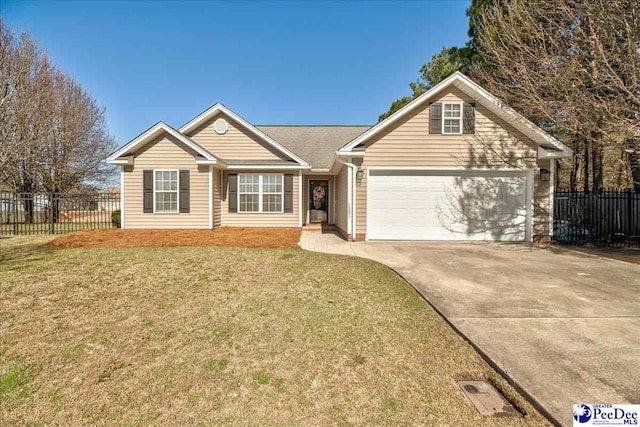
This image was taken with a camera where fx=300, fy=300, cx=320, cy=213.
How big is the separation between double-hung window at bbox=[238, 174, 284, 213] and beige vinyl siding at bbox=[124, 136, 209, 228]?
171 centimetres

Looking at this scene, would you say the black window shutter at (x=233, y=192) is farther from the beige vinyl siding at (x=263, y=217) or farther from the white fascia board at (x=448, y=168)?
the white fascia board at (x=448, y=168)

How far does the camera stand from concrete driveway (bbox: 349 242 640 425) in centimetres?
275

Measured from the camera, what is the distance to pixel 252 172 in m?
13.6

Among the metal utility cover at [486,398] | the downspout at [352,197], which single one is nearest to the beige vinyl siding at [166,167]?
the downspout at [352,197]

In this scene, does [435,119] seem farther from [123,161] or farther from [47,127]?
[47,127]

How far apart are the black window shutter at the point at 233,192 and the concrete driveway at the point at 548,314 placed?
733 cm

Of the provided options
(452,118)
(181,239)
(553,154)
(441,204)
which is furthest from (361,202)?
(553,154)

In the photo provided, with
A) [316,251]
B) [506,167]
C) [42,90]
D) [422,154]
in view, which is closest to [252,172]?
[316,251]

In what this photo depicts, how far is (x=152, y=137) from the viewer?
40.2 feet

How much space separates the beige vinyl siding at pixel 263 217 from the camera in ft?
44.7

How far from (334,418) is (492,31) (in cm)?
1467

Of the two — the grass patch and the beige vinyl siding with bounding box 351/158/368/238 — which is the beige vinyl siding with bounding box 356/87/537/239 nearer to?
the beige vinyl siding with bounding box 351/158/368/238

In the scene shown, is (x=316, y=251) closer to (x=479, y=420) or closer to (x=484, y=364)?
(x=484, y=364)

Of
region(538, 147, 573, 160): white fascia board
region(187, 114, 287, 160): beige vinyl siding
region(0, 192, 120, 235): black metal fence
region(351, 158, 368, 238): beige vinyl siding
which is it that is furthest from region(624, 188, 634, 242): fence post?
region(0, 192, 120, 235): black metal fence
